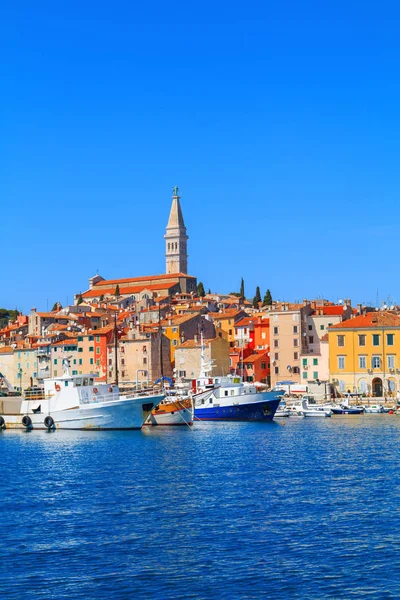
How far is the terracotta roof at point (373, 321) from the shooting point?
9606cm

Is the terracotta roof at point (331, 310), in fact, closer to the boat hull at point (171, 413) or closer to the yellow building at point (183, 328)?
the yellow building at point (183, 328)

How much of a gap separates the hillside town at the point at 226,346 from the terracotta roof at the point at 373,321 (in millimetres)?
96

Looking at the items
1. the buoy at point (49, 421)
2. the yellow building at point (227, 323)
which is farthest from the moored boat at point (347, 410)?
the yellow building at point (227, 323)

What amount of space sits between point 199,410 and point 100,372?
123ft

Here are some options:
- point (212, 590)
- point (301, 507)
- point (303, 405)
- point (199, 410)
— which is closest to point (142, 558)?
point (212, 590)

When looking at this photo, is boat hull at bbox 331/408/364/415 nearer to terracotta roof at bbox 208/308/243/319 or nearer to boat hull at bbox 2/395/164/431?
boat hull at bbox 2/395/164/431

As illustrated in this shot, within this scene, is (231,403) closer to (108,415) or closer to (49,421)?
(108,415)

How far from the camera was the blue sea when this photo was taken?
908 inches

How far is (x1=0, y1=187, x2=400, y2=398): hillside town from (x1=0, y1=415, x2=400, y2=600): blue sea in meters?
43.7

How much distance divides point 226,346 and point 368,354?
21.1 meters

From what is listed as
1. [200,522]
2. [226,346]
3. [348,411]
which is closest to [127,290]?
[226,346]

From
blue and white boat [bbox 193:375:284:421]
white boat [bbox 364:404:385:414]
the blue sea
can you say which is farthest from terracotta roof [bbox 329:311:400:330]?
the blue sea

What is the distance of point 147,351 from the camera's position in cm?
11131

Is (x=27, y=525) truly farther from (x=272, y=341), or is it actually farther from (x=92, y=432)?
(x=272, y=341)
